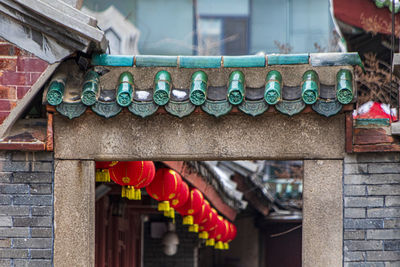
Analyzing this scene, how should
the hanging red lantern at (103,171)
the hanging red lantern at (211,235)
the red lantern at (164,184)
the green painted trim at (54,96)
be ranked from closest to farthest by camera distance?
the green painted trim at (54,96) < the hanging red lantern at (103,171) < the red lantern at (164,184) < the hanging red lantern at (211,235)

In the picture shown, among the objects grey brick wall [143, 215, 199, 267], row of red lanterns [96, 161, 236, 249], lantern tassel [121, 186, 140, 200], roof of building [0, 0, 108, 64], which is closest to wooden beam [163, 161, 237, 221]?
row of red lanterns [96, 161, 236, 249]

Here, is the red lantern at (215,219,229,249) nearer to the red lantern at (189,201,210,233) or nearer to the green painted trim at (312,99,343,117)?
the red lantern at (189,201,210,233)

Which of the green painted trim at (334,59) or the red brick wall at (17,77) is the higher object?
the green painted trim at (334,59)

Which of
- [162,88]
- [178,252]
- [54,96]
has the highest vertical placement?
[162,88]

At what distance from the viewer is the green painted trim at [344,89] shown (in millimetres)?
8086

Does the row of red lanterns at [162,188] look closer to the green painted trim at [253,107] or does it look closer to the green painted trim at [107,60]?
the green painted trim at [107,60]

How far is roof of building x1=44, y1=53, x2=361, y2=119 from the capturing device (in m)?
8.20

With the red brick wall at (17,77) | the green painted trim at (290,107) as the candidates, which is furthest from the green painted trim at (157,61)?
the green painted trim at (290,107)

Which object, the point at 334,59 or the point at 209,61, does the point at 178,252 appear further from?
the point at 334,59

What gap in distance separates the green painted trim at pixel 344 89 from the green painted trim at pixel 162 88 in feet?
5.54

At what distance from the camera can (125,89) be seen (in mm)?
8305

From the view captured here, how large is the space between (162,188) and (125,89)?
303 centimetres

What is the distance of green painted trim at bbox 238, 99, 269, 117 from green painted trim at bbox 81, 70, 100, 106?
1.46 m

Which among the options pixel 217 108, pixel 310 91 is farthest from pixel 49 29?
pixel 310 91
